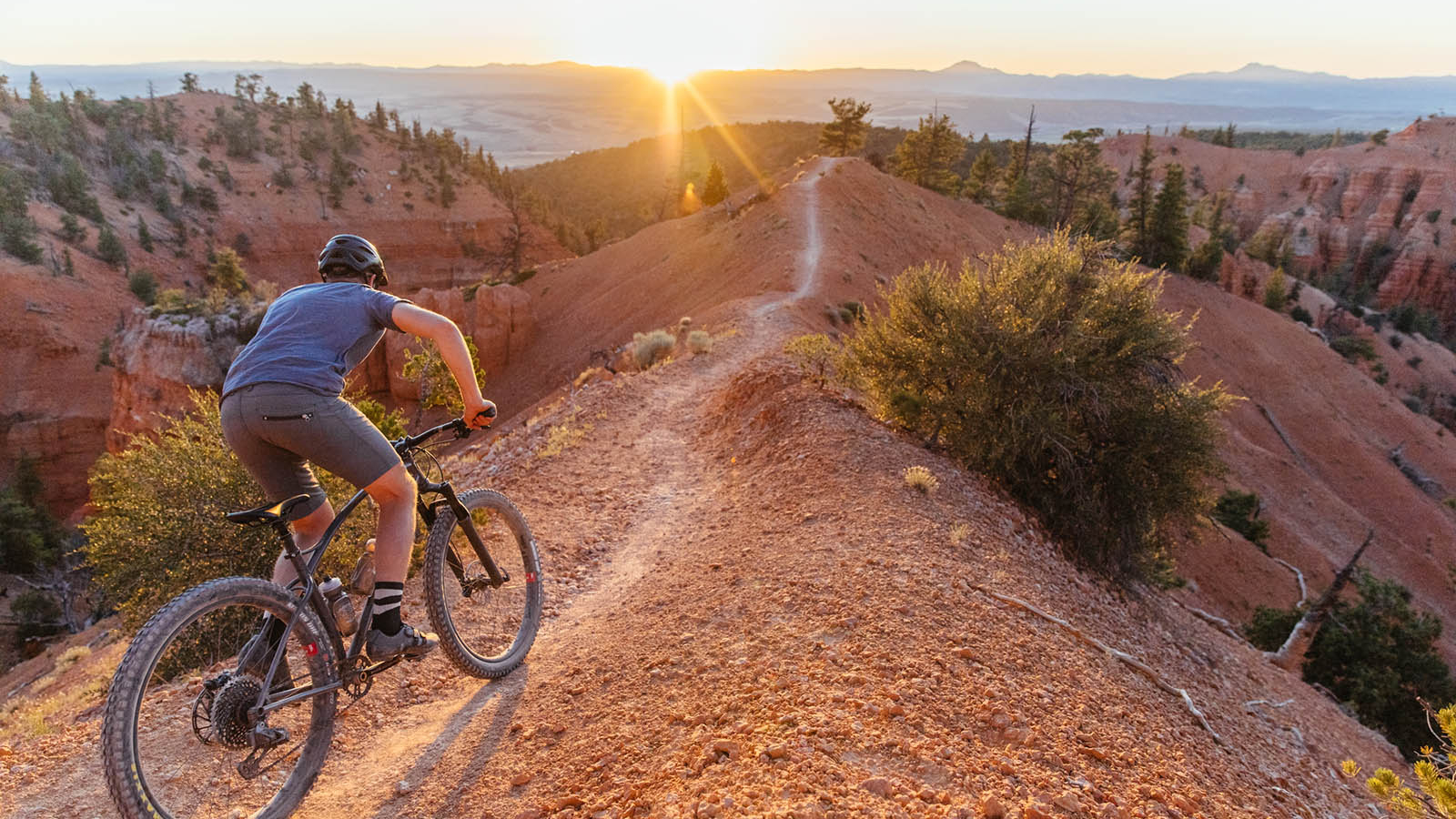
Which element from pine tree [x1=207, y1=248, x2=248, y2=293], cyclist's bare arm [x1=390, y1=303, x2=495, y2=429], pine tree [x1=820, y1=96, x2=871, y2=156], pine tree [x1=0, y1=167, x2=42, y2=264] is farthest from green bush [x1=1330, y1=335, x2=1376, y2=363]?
pine tree [x1=0, y1=167, x2=42, y2=264]

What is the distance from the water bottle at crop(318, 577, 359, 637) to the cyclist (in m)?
0.11

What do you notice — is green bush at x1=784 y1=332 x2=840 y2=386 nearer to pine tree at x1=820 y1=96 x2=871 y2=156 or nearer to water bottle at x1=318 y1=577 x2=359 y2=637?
water bottle at x1=318 y1=577 x2=359 y2=637

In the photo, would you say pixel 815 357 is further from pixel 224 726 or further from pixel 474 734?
pixel 224 726

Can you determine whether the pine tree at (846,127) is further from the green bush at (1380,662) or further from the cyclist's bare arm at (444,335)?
the cyclist's bare arm at (444,335)

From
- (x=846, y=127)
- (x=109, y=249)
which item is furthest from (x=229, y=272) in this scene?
(x=846, y=127)

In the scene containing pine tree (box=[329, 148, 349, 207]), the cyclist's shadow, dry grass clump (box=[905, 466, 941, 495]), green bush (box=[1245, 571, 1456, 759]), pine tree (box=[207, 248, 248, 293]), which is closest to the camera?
the cyclist's shadow

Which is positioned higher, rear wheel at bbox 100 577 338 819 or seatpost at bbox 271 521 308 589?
seatpost at bbox 271 521 308 589

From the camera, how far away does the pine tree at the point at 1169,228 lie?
45.4 metres

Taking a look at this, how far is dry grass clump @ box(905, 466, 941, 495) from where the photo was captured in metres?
7.70

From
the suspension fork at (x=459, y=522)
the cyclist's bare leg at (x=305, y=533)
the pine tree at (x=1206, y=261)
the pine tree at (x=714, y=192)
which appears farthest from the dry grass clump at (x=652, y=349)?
the pine tree at (x=1206, y=261)

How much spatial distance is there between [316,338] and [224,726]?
66.7 inches

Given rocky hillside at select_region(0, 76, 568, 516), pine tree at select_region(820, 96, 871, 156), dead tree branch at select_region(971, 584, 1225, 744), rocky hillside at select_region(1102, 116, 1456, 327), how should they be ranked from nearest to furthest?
dead tree branch at select_region(971, 584, 1225, 744), rocky hillside at select_region(0, 76, 568, 516), pine tree at select_region(820, 96, 871, 156), rocky hillside at select_region(1102, 116, 1456, 327)

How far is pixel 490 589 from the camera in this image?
4887 mm

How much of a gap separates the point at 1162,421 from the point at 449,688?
8693mm
